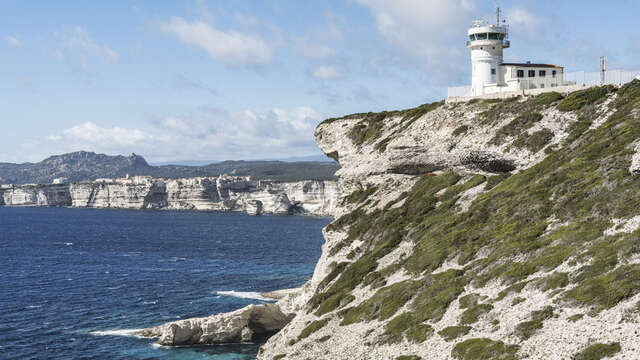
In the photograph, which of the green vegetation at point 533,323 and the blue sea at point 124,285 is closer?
the green vegetation at point 533,323

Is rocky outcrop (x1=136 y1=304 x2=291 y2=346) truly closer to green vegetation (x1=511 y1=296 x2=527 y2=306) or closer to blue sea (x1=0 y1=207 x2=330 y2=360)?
blue sea (x1=0 y1=207 x2=330 y2=360)

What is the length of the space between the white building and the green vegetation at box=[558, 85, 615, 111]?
647 inches

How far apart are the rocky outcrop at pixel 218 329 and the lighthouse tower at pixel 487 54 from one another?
126ft

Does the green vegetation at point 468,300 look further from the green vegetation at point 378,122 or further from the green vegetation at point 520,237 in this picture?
the green vegetation at point 378,122

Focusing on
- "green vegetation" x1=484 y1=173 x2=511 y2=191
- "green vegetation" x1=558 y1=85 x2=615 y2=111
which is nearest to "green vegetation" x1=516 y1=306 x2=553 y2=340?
"green vegetation" x1=484 y1=173 x2=511 y2=191

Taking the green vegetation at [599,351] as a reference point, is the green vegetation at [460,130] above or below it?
above

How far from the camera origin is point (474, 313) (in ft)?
114

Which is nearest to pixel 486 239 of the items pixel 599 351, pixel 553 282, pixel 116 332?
pixel 553 282

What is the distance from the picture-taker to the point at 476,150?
59094 mm

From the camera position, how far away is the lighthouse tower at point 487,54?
75.7 meters

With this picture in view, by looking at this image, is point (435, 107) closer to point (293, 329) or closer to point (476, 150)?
point (476, 150)

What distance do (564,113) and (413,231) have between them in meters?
18.3

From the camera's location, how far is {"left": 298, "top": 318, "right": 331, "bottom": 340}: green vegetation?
4815 cm

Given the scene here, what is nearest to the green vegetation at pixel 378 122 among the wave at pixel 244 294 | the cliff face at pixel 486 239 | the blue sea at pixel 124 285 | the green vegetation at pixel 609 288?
the cliff face at pixel 486 239
